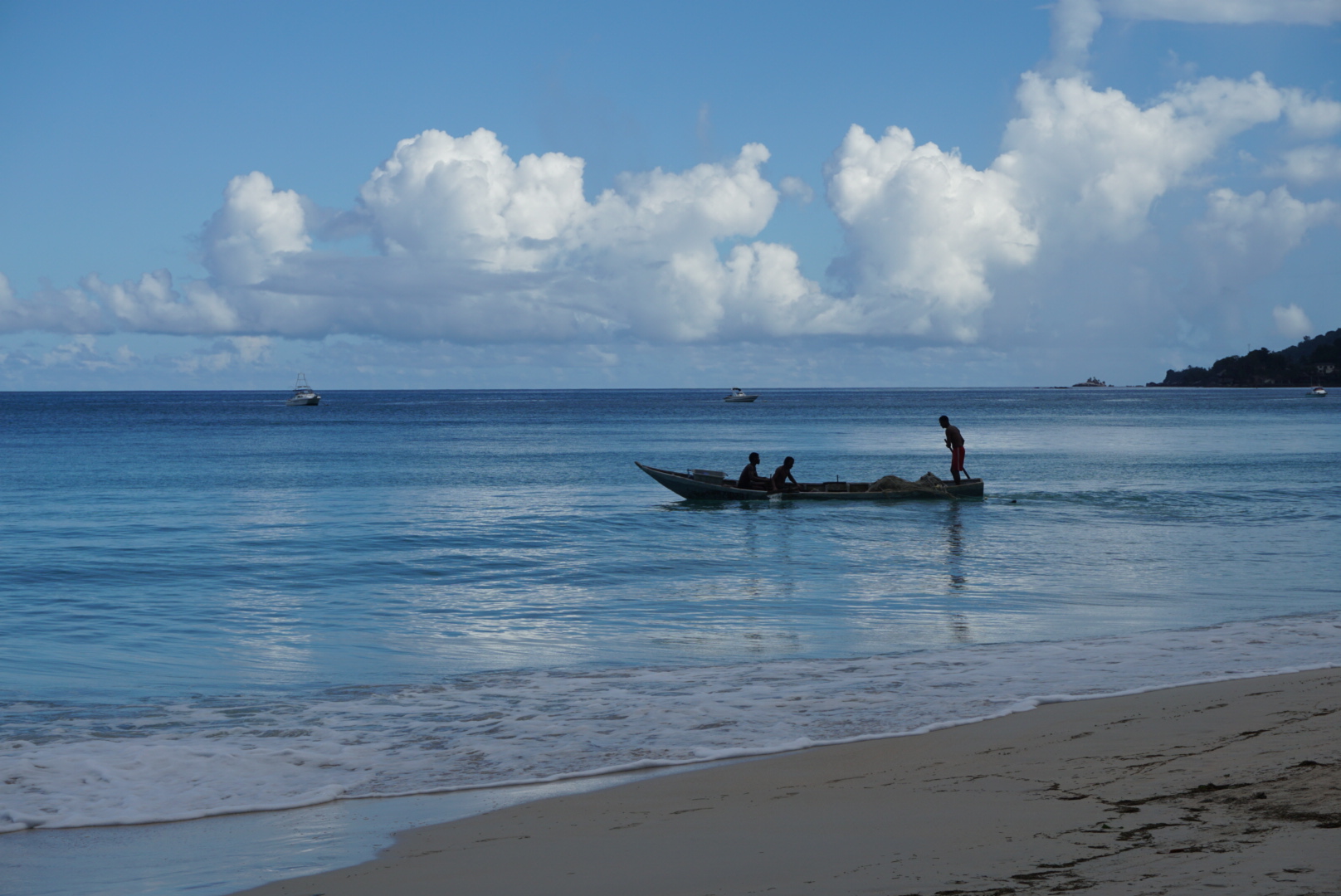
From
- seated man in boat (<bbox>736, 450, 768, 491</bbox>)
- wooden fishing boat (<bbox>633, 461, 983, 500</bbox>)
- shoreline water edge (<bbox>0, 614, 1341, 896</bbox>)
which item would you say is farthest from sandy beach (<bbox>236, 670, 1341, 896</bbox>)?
seated man in boat (<bbox>736, 450, 768, 491</bbox>)

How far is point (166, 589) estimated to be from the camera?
17.7 m

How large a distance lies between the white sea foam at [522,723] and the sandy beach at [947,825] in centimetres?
92

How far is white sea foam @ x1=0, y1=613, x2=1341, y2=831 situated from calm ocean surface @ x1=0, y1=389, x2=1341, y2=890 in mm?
41

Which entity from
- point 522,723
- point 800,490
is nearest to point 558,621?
point 522,723

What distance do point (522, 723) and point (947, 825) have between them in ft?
13.8

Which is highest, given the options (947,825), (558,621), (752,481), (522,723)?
(752,481)

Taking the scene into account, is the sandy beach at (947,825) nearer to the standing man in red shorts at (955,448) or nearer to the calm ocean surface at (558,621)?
the calm ocean surface at (558,621)

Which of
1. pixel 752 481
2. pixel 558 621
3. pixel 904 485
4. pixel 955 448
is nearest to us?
pixel 558 621

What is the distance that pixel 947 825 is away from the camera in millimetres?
5520

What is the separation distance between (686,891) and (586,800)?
1876 mm

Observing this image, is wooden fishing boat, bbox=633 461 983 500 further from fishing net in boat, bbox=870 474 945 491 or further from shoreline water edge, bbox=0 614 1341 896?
shoreline water edge, bbox=0 614 1341 896

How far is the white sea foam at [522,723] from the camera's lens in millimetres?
7160

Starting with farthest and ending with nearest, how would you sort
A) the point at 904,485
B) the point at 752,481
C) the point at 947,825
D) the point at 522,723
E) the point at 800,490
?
1. the point at 904,485
2. the point at 752,481
3. the point at 800,490
4. the point at 522,723
5. the point at 947,825

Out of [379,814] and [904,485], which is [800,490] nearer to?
[904,485]
